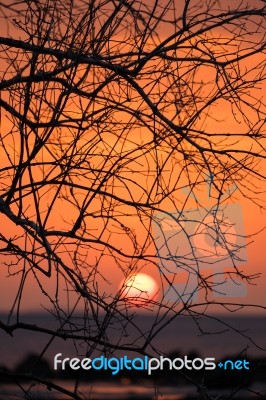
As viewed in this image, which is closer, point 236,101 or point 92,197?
point 92,197

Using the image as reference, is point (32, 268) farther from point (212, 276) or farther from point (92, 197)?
point (212, 276)

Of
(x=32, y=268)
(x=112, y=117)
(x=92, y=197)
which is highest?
(x=112, y=117)

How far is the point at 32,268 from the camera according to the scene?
550 cm

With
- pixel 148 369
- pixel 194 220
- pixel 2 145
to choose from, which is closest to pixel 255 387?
pixel 148 369

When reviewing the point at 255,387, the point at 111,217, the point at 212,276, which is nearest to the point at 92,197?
the point at 111,217

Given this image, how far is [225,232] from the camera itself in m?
5.94

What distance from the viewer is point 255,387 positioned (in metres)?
6.10

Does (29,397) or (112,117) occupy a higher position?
(112,117)

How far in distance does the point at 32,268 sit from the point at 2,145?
2.39ft

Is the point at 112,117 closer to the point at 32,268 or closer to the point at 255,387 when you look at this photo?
the point at 32,268

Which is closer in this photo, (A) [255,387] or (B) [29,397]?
(B) [29,397]

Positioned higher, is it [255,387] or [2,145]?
[2,145]

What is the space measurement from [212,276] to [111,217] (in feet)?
2.18

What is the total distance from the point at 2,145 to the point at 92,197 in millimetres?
599
